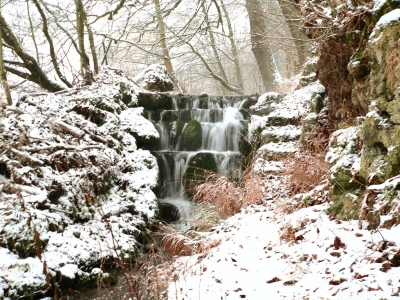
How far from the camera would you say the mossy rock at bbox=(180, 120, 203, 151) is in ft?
30.2

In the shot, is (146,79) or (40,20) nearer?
(40,20)

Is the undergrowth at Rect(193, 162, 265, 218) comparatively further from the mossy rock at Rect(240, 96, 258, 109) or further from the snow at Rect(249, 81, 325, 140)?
the mossy rock at Rect(240, 96, 258, 109)

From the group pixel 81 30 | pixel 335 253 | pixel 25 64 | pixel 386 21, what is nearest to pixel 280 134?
pixel 386 21

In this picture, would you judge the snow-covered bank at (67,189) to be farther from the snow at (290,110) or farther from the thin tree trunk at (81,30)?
the snow at (290,110)

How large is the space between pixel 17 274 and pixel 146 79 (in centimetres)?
834

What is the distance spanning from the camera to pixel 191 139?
920cm

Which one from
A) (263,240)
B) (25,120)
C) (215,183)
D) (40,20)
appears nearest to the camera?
(263,240)

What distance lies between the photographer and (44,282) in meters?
4.20

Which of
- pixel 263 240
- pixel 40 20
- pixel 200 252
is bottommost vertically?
pixel 200 252

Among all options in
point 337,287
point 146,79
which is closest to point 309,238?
point 337,287

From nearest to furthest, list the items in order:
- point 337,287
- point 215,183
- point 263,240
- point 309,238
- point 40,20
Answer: point 337,287
point 309,238
point 263,240
point 215,183
point 40,20

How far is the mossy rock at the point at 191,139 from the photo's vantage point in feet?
30.2

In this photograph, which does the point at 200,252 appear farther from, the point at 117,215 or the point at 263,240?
the point at 117,215

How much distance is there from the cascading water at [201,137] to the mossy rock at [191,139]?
88 millimetres
